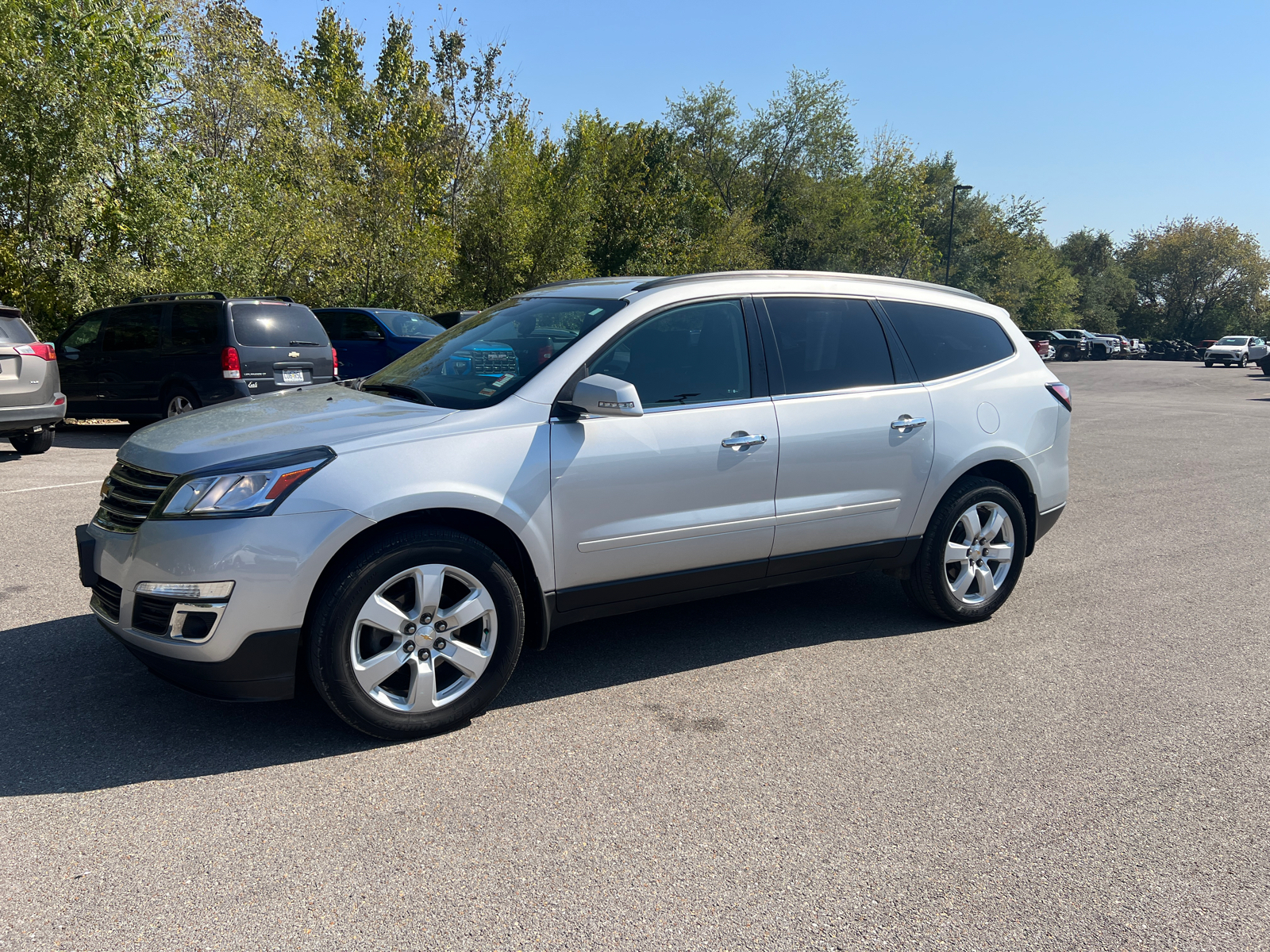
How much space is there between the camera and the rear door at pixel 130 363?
495 inches

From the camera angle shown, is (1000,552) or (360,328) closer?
(1000,552)

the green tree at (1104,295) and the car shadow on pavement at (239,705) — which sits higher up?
the green tree at (1104,295)

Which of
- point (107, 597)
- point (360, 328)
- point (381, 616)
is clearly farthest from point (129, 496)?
point (360, 328)

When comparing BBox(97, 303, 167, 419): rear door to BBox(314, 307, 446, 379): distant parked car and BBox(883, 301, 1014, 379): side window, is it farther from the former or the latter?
BBox(883, 301, 1014, 379): side window

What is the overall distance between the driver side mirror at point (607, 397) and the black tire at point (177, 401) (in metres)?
9.97

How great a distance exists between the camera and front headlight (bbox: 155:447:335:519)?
133 inches

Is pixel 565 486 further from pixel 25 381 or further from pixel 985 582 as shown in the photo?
pixel 25 381

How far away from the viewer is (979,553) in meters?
5.15

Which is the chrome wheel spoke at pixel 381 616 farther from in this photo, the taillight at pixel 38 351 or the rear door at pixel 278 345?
the rear door at pixel 278 345

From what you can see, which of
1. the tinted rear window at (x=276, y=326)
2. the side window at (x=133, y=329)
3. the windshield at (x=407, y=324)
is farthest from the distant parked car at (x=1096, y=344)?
the side window at (x=133, y=329)

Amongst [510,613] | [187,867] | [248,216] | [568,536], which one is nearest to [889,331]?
[568,536]

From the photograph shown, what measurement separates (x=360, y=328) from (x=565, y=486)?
528 inches

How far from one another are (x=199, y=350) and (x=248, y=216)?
8513 millimetres

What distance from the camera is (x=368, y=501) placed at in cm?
346
